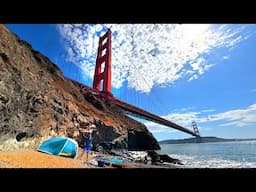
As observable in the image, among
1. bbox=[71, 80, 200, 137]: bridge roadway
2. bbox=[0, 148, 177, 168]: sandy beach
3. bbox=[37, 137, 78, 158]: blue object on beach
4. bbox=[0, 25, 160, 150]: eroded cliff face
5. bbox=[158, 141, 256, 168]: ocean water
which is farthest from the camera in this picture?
bbox=[71, 80, 200, 137]: bridge roadway

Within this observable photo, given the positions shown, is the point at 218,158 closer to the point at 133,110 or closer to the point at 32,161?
the point at 133,110

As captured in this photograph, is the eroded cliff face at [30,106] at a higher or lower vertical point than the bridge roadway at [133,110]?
lower

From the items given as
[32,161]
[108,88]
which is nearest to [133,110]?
[108,88]

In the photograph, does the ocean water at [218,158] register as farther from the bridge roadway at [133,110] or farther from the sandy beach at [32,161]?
the sandy beach at [32,161]

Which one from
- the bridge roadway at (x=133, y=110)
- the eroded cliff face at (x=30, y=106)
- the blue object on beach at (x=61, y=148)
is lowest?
the blue object on beach at (x=61, y=148)

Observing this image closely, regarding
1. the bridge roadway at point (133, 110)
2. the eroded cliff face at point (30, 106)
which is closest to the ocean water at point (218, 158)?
the bridge roadway at point (133, 110)

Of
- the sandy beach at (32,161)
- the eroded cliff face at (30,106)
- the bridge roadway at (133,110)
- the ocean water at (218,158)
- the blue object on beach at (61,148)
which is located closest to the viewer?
the sandy beach at (32,161)

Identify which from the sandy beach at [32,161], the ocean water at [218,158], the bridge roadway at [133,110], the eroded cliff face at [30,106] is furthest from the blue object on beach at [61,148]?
the bridge roadway at [133,110]

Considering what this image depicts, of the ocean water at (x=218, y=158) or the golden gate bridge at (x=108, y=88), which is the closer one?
the ocean water at (x=218, y=158)

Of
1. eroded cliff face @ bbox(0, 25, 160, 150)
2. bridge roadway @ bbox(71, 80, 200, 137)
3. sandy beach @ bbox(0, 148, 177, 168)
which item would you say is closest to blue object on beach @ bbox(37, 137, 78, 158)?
sandy beach @ bbox(0, 148, 177, 168)

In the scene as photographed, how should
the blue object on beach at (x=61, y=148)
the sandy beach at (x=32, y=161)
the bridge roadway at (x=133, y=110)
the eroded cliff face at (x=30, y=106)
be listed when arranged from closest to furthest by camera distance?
the sandy beach at (x=32, y=161) < the blue object on beach at (x=61, y=148) < the eroded cliff face at (x=30, y=106) < the bridge roadway at (x=133, y=110)

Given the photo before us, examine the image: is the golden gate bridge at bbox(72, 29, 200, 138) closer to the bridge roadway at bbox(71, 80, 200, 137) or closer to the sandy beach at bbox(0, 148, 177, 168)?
the bridge roadway at bbox(71, 80, 200, 137)
